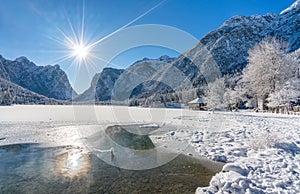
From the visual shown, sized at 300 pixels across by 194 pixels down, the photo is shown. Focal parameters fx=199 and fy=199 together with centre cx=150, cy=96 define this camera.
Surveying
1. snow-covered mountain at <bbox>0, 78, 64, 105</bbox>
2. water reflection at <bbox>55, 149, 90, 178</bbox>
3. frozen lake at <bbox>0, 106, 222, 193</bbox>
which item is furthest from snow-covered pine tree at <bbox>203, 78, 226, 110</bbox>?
snow-covered mountain at <bbox>0, 78, 64, 105</bbox>

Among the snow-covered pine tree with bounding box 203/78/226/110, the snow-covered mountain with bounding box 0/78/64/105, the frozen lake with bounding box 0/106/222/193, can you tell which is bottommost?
the frozen lake with bounding box 0/106/222/193

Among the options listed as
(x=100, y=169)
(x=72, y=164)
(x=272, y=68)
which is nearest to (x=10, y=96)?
(x=272, y=68)

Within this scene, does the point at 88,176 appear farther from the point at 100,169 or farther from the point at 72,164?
the point at 72,164

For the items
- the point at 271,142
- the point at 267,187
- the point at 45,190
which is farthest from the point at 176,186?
the point at 271,142

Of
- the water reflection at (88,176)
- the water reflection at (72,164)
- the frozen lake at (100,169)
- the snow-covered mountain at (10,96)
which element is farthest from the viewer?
the snow-covered mountain at (10,96)

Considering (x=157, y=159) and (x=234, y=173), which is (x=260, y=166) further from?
(x=157, y=159)

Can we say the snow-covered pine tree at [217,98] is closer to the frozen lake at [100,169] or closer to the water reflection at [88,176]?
the frozen lake at [100,169]

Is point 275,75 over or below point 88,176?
over

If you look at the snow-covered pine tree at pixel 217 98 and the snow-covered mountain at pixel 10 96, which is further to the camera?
the snow-covered mountain at pixel 10 96

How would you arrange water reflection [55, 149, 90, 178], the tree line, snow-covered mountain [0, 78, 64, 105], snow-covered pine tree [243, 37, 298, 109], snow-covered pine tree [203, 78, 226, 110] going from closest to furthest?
water reflection [55, 149, 90, 178], the tree line, snow-covered pine tree [243, 37, 298, 109], snow-covered pine tree [203, 78, 226, 110], snow-covered mountain [0, 78, 64, 105]

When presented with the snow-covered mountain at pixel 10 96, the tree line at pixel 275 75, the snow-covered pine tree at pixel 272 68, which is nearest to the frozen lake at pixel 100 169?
the tree line at pixel 275 75

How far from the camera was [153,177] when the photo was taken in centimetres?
785

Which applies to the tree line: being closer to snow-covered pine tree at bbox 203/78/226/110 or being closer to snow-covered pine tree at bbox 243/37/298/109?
snow-covered pine tree at bbox 243/37/298/109

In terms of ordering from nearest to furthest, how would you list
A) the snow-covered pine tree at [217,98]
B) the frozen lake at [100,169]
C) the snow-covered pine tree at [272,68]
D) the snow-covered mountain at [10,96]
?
1. the frozen lake at [100,169]
2. the snow-covered pine tree at [272,68]
3. the snow-covered pine tree at [217,98]
4. the snow-covered mountain at [10,96]
